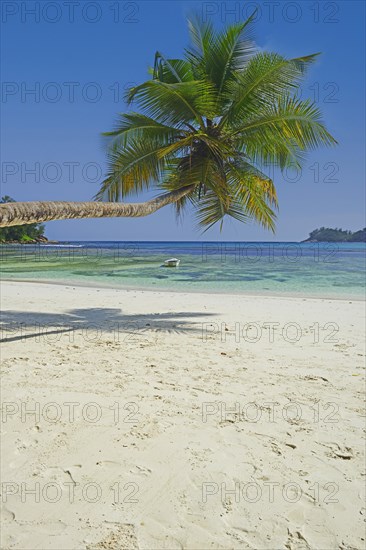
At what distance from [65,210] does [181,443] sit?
2727 millimetres

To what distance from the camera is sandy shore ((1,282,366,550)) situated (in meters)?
2.47

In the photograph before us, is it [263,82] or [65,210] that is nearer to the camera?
[65,210]

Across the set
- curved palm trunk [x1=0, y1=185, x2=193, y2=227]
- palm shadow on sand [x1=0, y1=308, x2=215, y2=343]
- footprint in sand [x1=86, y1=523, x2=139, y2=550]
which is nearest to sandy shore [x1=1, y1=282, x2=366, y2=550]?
footprint in sand [x1=86, y1=523, x2=139, y2=550]

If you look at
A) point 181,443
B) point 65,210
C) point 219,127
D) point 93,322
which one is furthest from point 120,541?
point 219,127

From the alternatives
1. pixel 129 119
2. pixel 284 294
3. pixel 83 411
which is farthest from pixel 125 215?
pixel 284 294

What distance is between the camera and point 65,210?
4480 millimetres

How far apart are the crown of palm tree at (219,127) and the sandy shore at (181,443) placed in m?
3.97

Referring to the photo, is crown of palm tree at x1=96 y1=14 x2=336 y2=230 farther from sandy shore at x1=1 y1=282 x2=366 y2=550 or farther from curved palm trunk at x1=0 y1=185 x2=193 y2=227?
sandy shore at x1=1 y1=282 x2=366 y2=550

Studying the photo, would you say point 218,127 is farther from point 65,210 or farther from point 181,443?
point 181,443

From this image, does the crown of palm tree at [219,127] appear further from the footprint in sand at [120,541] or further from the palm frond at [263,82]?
the footprint in sand at [120,541]

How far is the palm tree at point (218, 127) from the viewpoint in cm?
853

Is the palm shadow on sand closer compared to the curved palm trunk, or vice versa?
the curved palm trunk

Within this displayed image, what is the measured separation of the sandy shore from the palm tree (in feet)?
11.8

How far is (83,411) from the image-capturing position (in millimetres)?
3934
